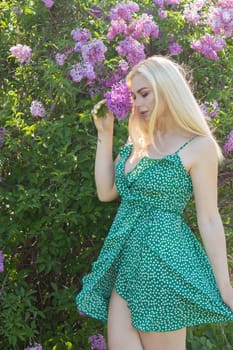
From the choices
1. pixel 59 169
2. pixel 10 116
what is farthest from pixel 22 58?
pixel 59 169

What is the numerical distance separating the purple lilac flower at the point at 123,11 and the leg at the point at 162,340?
1.64m

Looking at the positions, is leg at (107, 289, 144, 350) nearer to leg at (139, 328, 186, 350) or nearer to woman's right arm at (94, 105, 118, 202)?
leg at (139, 328, 186, 350)

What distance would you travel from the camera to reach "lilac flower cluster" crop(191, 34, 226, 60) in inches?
171

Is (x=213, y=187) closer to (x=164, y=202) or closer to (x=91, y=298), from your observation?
(x=164, y=202)

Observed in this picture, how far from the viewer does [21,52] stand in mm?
4160

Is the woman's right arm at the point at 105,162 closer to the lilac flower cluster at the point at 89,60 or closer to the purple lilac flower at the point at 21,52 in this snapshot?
the lilac flower cluster at the point at 89,60

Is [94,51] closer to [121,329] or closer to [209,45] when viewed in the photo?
[209,45]

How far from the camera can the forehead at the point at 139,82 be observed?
137 inches

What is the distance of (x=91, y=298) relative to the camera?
11.5ft

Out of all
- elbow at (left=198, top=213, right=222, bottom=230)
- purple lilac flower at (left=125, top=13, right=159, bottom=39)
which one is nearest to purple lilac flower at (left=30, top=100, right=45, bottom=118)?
purple lilac flower at (left=125, top=13, right=159, bottom=39)

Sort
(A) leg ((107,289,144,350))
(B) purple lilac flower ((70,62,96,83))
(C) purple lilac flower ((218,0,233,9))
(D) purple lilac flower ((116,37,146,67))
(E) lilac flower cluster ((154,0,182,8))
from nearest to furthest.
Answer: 1. (A) leg ((107,289,144,350))
2. (B) purple lilac flower ((70,62,96,83))
3. (D) purple lilac flower ((116,37,146,67))
4. (C) purple lilac flower ((218,0,233,9))
5. (E) lilac flower cluster ((154,0,182,8))

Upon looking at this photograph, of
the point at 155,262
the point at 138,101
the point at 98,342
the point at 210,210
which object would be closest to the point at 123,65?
the point at 138,101

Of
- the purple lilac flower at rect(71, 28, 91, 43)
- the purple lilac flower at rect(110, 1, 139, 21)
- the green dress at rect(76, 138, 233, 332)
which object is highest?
the purple lilac flower at rect(110, 1, 139, 21)

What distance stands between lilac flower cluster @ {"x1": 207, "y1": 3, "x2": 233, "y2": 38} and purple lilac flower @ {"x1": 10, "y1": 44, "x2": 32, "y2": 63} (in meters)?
0.96
